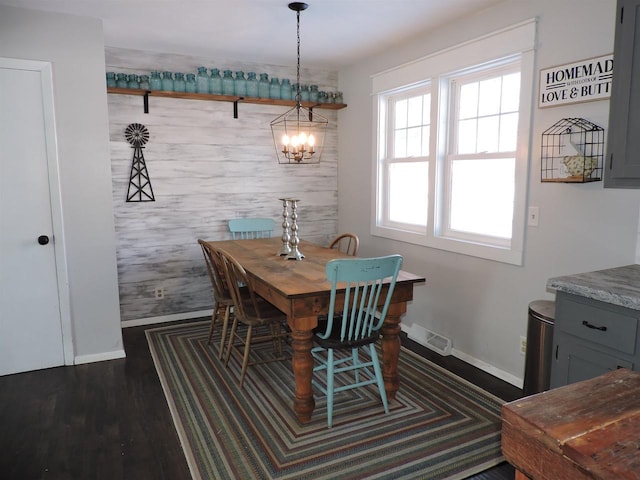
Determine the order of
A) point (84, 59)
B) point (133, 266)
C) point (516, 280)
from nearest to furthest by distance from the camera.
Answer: point (516, 280)
point (84, 59)
point (133, 266)

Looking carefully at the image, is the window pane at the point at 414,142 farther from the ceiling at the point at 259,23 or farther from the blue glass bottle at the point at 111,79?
the blue glass bottle at the point at 111,79

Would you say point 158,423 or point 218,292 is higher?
point 218,292

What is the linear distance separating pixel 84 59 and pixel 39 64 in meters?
0.28

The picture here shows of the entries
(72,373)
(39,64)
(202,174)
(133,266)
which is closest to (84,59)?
(39,64)

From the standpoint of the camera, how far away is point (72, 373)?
318 cm

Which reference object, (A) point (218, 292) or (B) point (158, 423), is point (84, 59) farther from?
(B) point (158, 423)

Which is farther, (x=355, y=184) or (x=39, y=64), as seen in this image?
(x=355, y=184)

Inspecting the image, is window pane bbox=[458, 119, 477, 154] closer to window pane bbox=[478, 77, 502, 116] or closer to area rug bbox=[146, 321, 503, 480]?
window pane bbox=[478, 77, 502, 116]

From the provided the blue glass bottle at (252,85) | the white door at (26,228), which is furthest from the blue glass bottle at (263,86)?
the white door at (26,228)

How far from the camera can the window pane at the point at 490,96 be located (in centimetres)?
313

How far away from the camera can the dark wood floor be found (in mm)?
2121

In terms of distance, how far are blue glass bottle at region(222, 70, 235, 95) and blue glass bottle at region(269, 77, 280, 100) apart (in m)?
0.38

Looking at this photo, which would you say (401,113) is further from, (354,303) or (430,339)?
(354,303)

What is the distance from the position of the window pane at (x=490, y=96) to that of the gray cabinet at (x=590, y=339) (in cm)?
158
